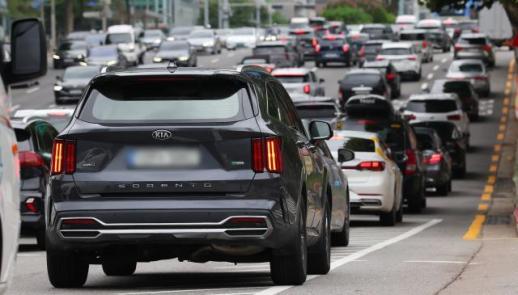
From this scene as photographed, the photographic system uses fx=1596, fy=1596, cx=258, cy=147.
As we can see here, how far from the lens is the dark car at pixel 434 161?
32.2 m

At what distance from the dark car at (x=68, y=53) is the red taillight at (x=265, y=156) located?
6711 centimetres

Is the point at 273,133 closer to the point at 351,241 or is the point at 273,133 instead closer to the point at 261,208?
the point at 261,208

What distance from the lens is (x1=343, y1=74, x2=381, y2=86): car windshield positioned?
57.1 m

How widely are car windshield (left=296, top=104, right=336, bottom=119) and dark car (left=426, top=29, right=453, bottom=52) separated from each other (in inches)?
2095

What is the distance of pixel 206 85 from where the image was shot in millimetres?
12023

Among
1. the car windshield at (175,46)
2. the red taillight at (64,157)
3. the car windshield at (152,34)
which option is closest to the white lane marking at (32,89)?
the car windshield at (175,46)

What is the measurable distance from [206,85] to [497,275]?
3.15 metres

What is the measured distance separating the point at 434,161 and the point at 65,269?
20.6 meters

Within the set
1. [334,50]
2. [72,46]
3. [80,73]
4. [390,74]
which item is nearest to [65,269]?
[80,73]

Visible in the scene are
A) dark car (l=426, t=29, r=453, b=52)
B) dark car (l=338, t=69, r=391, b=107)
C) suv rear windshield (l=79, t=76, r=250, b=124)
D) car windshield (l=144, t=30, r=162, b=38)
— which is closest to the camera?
suv rear windshield (l=79, t=76, r=250, b=124)

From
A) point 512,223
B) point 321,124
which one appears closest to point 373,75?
point 512,223

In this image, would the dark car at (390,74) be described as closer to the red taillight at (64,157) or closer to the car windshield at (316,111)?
the car windshield at (316,111)

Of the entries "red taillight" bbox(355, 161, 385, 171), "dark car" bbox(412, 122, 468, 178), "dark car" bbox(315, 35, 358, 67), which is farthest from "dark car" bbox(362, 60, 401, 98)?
"red taillight" bbox(355, 161, 385, 171)

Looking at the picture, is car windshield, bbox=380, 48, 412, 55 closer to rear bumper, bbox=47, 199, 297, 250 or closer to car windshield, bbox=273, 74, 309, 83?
car windshield, bbox=273, 74, 309, 83
